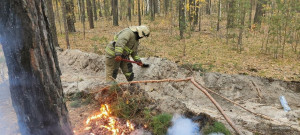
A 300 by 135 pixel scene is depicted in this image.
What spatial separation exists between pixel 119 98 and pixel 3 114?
2.66 metres

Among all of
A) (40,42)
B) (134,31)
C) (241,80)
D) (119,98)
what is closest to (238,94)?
(241,80)

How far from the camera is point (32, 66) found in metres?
1.91

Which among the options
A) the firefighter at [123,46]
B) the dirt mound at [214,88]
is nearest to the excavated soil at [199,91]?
the dirt mound at [214,88]

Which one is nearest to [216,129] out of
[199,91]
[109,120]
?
[109,120]

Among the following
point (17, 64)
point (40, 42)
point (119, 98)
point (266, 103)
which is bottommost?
point (266, 103)

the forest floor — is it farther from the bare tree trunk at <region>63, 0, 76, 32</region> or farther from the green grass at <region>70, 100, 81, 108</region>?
the green grass at <region>70, 100, 81, 108</region>

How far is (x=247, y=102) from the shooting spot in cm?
603

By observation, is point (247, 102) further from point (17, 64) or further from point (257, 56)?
point (17, 64)

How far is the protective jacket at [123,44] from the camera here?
5250mm

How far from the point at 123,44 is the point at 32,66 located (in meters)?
3.45

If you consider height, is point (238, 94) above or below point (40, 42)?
below

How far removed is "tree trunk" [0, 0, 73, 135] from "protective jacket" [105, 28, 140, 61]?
3.08 meters

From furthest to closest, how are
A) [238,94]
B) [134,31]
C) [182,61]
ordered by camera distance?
[182,61], [238,94], [134,31]

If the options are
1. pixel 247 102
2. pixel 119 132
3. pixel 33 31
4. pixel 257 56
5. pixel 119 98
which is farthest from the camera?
pixel 257 56
